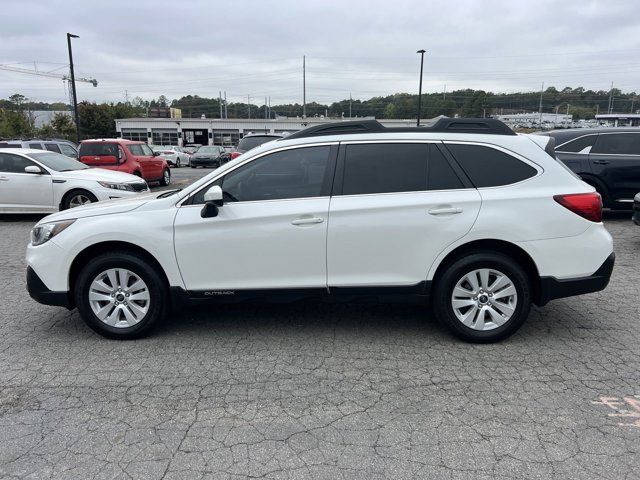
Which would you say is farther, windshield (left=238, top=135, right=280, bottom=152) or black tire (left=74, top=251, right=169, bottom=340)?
windshield (left=238, top=135, right=280, bottom=152)

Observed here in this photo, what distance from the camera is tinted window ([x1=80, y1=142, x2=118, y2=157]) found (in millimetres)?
15297

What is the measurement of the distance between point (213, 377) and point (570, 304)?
148 inches

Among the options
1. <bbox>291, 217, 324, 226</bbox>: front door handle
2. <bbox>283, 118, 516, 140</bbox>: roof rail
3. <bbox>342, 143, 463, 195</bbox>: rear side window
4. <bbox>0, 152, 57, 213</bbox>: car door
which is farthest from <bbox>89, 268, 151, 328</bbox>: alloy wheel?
<bbox>0, 152, 57, 213</bbox>: car door

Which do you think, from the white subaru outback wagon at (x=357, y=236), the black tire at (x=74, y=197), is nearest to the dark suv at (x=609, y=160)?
the white subaru outback wagon at (x=357, y=236)

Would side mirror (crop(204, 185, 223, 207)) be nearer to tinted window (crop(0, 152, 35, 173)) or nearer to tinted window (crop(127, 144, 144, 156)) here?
tinted window (crop(0, 152, 35, 173))

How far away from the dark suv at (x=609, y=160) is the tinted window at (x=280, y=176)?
7.12 meters

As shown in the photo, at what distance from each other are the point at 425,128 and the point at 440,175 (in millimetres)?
527

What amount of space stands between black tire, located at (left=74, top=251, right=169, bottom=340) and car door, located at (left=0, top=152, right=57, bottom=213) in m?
7.24

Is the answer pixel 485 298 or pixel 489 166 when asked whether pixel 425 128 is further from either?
pixel 485 298

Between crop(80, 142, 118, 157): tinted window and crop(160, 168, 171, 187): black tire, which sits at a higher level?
crop(80, 142, 118, 157): tinted window

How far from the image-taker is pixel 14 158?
10742mm

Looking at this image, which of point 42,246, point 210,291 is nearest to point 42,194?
point 42,246

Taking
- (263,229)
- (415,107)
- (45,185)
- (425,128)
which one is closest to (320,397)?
(263,229)

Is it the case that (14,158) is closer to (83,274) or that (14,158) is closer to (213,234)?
(83,274)
